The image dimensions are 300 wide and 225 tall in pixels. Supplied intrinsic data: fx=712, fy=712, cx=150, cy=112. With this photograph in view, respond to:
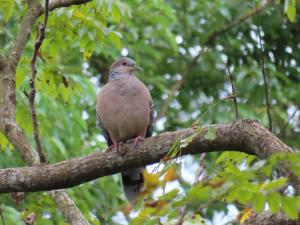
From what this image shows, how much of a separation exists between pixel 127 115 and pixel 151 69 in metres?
5.03

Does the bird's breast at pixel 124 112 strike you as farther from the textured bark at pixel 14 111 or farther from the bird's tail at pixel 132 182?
the textured bark at pixel 14 111

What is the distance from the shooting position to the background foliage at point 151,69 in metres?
5.22

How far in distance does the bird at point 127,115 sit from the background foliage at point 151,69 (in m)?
0.31

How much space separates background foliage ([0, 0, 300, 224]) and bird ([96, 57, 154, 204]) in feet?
1.03

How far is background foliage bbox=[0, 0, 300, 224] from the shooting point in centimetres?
522

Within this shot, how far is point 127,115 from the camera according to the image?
509 cm

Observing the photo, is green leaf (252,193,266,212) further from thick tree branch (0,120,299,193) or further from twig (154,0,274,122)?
twig (154,0,274,122)

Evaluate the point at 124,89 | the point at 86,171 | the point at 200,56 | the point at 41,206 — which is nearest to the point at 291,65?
the point at 200,56

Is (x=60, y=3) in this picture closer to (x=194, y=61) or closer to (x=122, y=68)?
(x=122, y=68)

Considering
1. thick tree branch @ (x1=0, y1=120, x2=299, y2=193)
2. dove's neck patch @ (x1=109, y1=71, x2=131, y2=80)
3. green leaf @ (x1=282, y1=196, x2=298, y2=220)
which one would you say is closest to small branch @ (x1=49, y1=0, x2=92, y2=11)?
dove's neck patch @ (x1=109, y1=71, x2=131, y2=80)

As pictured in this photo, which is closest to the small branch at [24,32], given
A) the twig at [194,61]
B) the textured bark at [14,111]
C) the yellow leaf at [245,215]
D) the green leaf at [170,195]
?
the textured bark at [14,111]

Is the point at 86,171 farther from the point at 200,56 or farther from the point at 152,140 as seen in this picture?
the point at 200,56

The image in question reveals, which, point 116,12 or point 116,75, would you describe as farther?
point 116,75

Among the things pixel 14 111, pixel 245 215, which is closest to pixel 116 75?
pixel 14 111
